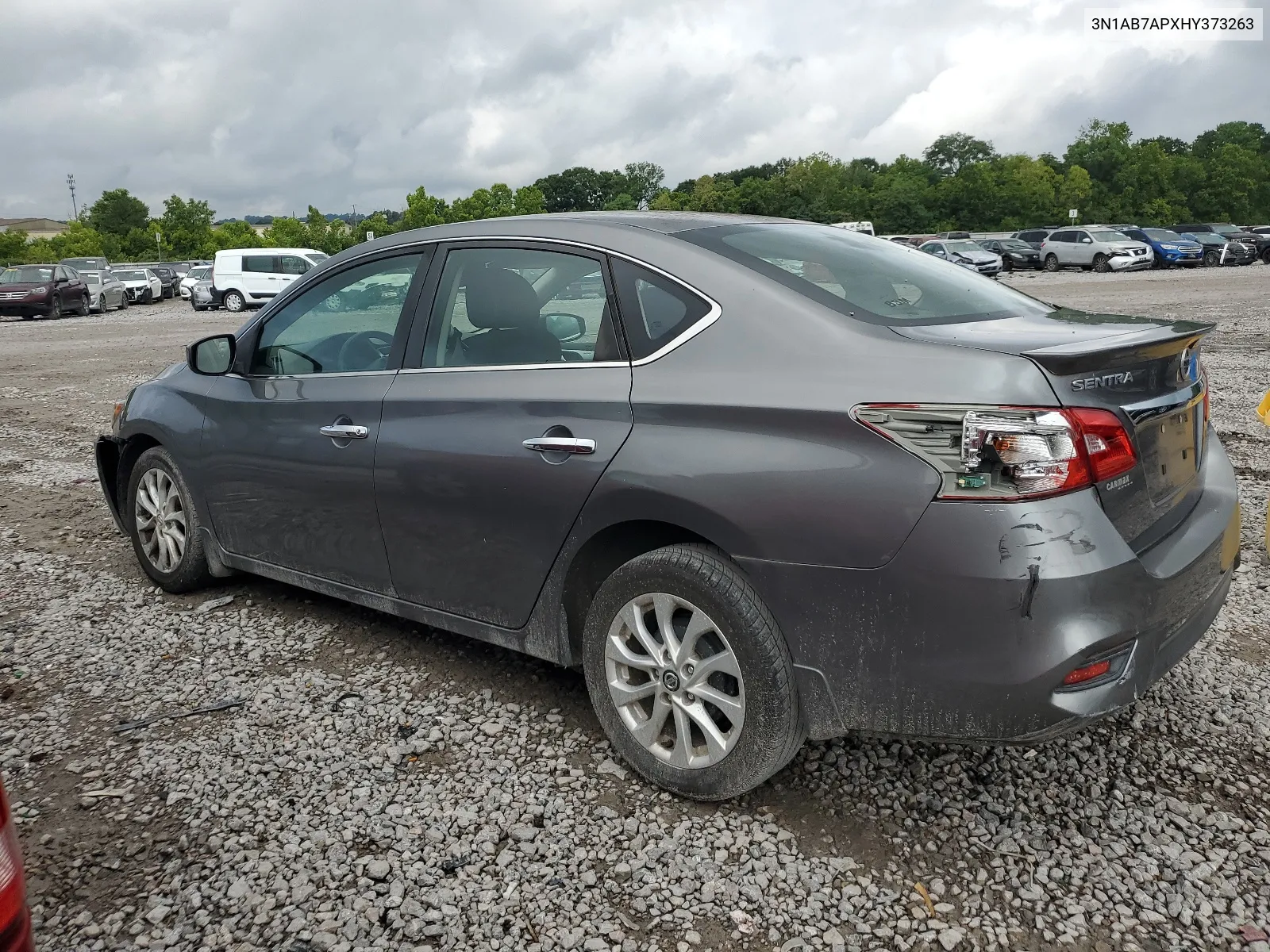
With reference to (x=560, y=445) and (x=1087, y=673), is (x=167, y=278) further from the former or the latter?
(x=1087, y=673)

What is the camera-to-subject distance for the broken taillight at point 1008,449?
242 centimetres

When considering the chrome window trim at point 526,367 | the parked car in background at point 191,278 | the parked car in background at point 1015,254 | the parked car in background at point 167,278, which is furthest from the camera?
the parked car in background at point 167,278

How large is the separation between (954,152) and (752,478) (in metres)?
131

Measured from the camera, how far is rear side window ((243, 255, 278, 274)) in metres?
31.2

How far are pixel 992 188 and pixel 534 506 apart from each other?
9331 centimetres

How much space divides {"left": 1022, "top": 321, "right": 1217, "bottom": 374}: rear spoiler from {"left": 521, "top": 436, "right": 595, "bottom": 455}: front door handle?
1.22 m

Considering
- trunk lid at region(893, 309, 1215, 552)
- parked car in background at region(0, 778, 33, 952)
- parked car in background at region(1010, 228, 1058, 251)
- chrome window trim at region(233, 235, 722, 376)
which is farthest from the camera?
parked car in background at region(1010, 228, 1058, 251)

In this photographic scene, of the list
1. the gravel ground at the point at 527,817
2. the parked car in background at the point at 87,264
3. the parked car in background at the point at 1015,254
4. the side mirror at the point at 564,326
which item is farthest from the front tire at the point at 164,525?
the parked car in background at the point at 1015,254

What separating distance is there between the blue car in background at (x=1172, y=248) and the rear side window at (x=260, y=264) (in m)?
32.1

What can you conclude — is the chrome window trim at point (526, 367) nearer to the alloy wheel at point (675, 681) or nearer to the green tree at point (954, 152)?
the alloy wheel at point (675, 681)

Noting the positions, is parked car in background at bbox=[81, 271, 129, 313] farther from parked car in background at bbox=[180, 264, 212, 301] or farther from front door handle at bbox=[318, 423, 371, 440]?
front door handle at bbox=[318, 423, 371, 440]

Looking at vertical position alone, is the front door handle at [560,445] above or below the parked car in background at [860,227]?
below

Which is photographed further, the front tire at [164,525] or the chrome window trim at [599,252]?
the front tire at [164,525]

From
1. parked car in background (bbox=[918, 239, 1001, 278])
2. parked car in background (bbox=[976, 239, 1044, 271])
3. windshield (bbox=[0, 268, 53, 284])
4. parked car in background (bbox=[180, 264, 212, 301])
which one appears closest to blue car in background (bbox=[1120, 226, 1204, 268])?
parked car in background (bbox=[976, 239, 1044, 271])
